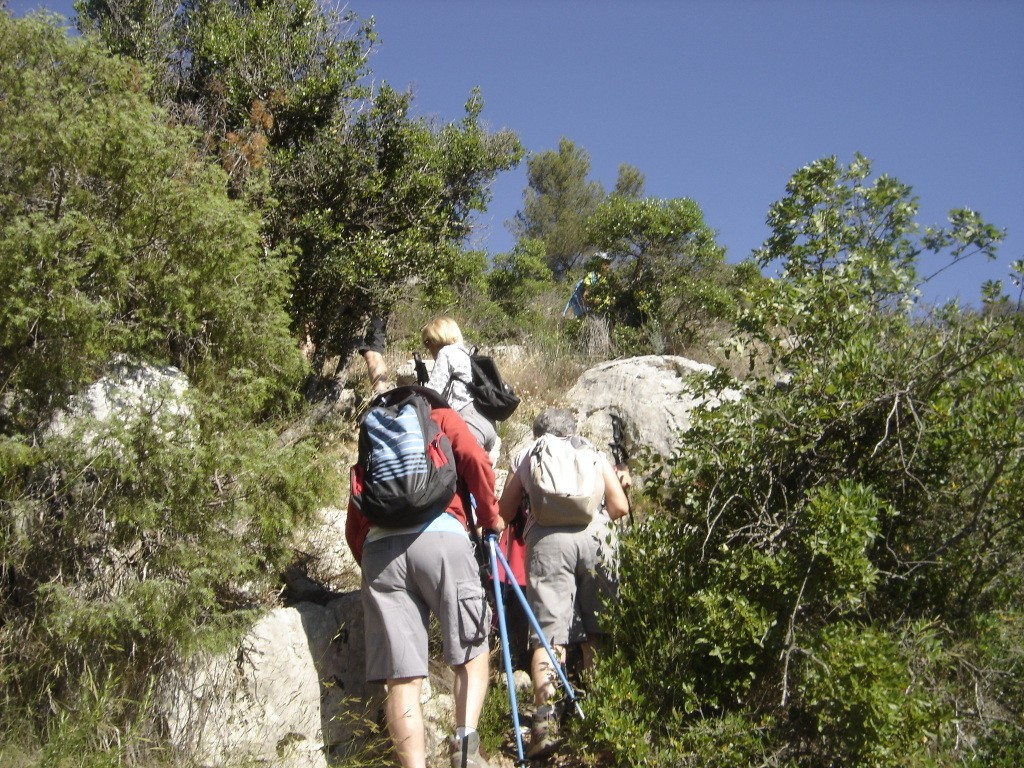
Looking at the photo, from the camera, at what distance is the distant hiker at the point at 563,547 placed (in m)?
4.89

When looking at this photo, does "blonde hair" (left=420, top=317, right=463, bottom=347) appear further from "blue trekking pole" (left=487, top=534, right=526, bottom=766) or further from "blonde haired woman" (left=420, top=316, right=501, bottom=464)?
"blue trekking pole" (left=487, top=534, right=526, bottom=766)

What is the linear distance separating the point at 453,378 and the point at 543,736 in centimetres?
225

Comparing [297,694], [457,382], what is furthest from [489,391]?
[297,694]

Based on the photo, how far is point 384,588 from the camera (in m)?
3.98

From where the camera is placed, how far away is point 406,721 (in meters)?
3.85

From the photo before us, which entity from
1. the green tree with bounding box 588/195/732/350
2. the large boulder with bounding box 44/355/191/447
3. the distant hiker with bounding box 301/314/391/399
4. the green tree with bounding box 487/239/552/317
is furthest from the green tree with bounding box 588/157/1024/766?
the green tree with bounding box 487/239/552/317

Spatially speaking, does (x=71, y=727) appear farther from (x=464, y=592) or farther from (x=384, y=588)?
(x=464, y=592)

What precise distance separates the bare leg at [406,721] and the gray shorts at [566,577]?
116 centimetres

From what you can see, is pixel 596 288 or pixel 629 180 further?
pixel 629 180

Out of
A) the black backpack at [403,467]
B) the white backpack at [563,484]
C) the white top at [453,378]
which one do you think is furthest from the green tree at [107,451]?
the white top at [453,378]

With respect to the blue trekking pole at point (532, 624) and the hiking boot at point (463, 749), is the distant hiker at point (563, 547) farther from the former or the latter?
the hiking boot at point (463, 749)

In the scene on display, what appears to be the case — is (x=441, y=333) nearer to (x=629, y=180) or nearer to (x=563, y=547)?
(x=563, y=547)

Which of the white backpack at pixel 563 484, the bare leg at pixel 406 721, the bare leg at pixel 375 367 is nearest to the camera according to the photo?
the bare leg at pixel 406 721

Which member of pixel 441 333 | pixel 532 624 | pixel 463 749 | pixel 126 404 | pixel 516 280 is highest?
pixel 516 280
